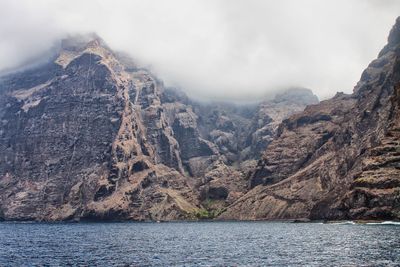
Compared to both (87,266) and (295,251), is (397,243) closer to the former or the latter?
(295,251)

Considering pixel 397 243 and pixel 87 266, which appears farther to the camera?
pixel 397 243

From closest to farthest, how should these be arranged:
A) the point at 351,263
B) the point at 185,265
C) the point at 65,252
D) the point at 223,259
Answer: the point at 351,263
the point at 185,265
the point at 223,259
the point at 65,252

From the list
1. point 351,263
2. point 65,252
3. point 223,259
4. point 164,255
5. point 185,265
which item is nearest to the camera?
point 351,263

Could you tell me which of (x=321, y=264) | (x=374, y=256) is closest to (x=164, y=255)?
(x=321, y=264)

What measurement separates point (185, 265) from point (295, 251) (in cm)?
3574

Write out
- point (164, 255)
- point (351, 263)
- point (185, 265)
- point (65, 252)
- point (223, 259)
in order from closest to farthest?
point (351, 263) < point (185, 265) < point (223, 259) < point (164, 255) < point (65, 252)

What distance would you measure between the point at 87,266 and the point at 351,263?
53.8 metres

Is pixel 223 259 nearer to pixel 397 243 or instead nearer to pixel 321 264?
pixel 321 264

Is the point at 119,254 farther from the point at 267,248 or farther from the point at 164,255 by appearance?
the point at 267,248

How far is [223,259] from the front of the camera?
110062 millimetres

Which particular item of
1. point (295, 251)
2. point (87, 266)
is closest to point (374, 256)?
point (295, 251)

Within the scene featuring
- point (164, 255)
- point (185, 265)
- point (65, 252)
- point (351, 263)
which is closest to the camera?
point (351, 263)

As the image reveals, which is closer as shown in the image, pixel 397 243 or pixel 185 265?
pixel 185 265

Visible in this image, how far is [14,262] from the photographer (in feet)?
369
